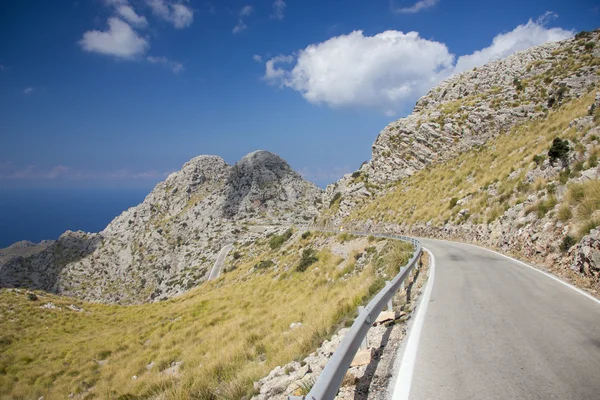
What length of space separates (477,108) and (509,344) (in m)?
51.7

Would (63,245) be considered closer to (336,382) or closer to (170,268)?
(170,268)

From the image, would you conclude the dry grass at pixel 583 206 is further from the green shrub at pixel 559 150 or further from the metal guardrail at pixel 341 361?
the metal guardrail at pixel 341 361

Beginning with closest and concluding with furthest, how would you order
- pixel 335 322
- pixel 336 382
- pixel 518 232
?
pixel 336 382 → pixel 335 322 → pixel 518 232

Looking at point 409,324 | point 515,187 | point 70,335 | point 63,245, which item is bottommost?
point 70,335

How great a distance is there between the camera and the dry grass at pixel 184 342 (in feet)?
26.5

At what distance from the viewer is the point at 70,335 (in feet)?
88.0

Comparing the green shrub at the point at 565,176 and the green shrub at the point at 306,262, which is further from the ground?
the green shrub at the point at 565,176

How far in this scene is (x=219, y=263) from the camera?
209ft

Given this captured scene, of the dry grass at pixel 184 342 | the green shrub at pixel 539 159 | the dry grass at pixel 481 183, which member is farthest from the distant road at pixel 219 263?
the green shrub at pixel 539 159

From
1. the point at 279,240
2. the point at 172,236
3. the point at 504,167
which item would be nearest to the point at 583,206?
the point at 504,167

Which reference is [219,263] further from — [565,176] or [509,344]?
[509,344]

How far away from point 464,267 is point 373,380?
982 cm

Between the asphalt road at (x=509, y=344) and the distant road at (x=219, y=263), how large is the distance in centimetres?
5241

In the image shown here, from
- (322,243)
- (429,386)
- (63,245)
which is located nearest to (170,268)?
(63,245)
